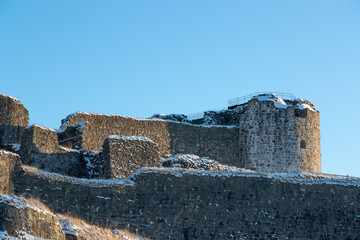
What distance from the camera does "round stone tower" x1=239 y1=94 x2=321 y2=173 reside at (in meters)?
35.4

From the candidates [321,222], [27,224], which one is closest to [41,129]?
[321,222]

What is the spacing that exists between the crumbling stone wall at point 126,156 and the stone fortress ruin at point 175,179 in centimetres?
4

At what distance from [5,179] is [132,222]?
4679 millimetres

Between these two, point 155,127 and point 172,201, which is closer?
point 172,201

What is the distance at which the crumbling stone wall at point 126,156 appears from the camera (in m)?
27.1

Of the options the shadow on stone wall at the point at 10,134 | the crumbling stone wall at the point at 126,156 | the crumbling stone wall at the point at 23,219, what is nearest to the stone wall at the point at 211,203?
→ the crumbling stone wall at the point at 126,156

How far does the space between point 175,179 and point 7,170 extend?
6311 millimetres

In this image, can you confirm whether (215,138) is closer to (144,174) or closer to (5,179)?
(144,174)

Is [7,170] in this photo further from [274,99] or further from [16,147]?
[274,99]

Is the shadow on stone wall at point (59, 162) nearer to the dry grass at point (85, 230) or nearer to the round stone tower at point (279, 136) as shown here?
the dry grass at point (85, 230)

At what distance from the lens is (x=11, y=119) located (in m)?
31.2

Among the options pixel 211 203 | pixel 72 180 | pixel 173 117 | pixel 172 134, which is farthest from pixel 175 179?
pixel 173 117

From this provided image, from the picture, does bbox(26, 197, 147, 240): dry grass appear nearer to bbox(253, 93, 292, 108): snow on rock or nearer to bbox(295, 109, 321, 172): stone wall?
bbox(295, 109, 321, 172): stone wall

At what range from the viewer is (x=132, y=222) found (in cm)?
2259
